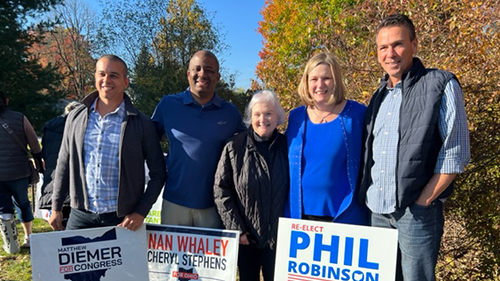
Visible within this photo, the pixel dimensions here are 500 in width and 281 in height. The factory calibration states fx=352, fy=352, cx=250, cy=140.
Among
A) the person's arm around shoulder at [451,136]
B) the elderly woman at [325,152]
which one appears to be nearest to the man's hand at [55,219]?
the elderly woman at [325,152]

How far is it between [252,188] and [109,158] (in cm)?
118

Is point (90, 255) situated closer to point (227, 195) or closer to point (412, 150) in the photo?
point (227, 195)

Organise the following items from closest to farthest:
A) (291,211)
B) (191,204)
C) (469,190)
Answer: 1. (291,211)
2. (191,204)
3. (469,190)

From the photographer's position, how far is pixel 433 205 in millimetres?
2361

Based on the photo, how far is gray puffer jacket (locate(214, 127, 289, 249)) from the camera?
9.24ft

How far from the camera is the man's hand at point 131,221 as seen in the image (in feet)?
9.54

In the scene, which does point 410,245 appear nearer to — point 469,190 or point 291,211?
point 291,211

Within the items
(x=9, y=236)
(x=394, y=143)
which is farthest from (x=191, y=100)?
(x=9, y=236)

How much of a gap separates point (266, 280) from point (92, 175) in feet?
5.65

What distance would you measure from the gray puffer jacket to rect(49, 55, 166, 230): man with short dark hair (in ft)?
1.96

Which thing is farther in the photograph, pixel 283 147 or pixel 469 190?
pixel 469 190

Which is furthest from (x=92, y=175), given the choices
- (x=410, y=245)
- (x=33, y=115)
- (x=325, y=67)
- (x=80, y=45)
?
(x=80, y=45)

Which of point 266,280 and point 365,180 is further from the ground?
point 365,180

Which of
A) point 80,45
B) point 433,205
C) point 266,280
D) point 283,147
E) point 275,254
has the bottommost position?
point 266,280
